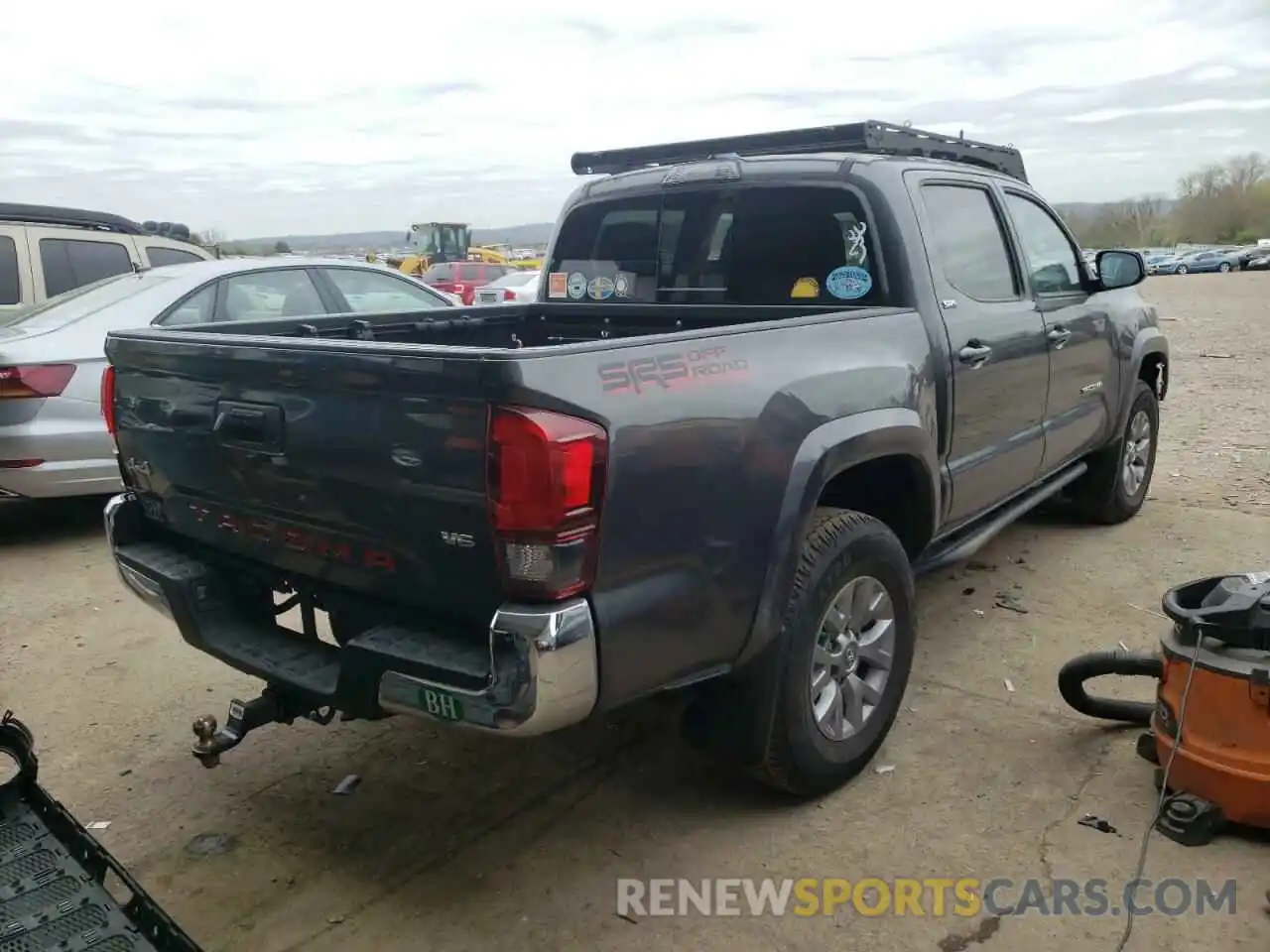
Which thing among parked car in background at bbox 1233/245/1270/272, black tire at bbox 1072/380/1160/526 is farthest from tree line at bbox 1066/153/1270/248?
black tire at bbox 1072/380/1160/526

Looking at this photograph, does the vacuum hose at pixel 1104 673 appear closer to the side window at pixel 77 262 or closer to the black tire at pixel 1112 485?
the black tire at pixel 1112 485

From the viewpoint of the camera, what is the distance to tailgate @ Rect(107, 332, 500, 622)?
2299 mm

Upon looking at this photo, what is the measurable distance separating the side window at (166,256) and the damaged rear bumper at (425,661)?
6.77m

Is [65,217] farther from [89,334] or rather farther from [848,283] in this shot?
[848,283]

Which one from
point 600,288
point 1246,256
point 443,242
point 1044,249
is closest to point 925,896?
point 600,288

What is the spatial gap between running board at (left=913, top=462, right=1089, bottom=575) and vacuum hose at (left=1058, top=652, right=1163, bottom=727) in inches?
23.9

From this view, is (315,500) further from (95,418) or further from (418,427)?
(95,418)

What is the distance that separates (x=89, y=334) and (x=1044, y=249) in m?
5.21

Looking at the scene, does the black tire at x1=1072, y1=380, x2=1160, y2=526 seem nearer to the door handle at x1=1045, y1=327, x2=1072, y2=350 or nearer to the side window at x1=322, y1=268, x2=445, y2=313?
the door handle at x1=1045, y1=327, x2=1072, y2=350

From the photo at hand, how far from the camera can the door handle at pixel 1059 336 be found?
4.55 m

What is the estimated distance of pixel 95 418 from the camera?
A: 5867 millimetres

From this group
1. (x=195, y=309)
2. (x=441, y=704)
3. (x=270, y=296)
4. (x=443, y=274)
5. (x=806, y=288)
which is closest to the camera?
(x=441, y=704)

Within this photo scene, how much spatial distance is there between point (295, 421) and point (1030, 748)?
261 centimetres

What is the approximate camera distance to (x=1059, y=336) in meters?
4.62
